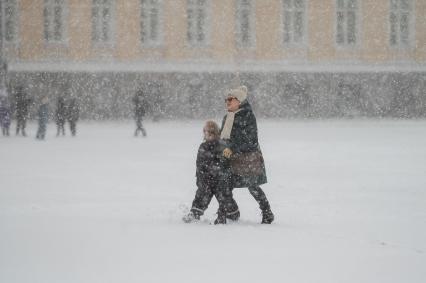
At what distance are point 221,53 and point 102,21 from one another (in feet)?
18.3

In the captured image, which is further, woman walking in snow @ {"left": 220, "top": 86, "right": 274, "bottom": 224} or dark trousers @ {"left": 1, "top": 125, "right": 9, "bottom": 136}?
dark trousers @ {"left": 1, "top": 125, "right": 9, "bottom": 136}

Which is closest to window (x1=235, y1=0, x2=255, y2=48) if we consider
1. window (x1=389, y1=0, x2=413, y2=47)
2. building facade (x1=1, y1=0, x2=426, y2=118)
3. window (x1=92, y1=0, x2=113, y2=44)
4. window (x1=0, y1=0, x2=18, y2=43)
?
building facade (x1=1, y1=0, x2=426, y2=118)

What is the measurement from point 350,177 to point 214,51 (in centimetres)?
2166

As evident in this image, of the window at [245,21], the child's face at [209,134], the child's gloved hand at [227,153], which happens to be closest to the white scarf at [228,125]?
the child's face at [209,134]

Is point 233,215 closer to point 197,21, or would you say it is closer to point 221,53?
point 221,53

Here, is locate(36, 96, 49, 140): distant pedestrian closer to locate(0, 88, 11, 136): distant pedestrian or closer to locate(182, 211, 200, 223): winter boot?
locate(0, 88, 11, 136): distant pedestrian

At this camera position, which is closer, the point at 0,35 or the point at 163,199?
the point at 163,199

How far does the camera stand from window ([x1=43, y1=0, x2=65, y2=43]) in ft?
111

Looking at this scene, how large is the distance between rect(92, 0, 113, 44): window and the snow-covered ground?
624 inches

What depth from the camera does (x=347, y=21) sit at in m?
36.8

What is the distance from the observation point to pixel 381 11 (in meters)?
36.8

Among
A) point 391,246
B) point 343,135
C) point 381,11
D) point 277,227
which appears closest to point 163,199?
point 277,227

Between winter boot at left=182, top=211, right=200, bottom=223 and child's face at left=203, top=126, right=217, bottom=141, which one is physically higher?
child's face at left=203, top=126, right=217, bottom=141

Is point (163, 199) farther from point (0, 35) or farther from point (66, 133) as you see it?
point (0, 35)
